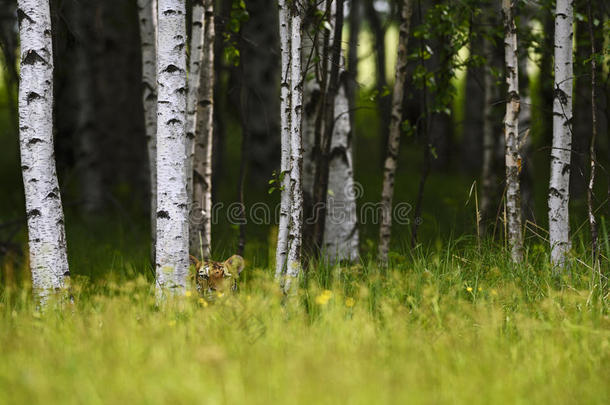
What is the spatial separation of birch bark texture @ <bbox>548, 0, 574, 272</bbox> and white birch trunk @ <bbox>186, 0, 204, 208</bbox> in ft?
12.2

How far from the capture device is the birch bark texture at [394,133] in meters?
6.40

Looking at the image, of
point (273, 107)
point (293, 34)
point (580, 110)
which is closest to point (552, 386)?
point (293, 34)

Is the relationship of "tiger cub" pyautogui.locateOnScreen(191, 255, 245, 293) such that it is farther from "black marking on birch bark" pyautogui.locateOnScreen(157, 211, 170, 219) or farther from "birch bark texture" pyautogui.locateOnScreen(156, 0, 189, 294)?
"black marking on birch bark" pyautogui.locateOnScreen(157, 211, 170, 219)

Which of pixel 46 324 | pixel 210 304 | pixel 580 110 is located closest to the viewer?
pixel 46 324

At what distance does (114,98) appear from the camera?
14.5 metres

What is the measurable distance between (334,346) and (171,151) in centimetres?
212

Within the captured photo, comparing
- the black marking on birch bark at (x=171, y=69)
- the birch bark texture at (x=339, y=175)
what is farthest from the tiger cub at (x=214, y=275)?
the birch bark texture at (x=339, y=175)

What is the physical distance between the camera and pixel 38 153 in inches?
181

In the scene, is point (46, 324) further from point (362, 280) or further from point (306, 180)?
point (306, 180)

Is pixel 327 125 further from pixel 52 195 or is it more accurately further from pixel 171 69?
pixel 52 195

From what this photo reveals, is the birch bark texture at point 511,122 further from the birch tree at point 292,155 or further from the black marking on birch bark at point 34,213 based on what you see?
the black marking on birch bark at point 34,213

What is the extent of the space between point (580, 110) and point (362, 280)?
27.4 ft

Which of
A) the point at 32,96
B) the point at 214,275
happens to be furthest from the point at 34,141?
the point at 214,275

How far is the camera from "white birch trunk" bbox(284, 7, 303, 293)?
4816 millimetres
